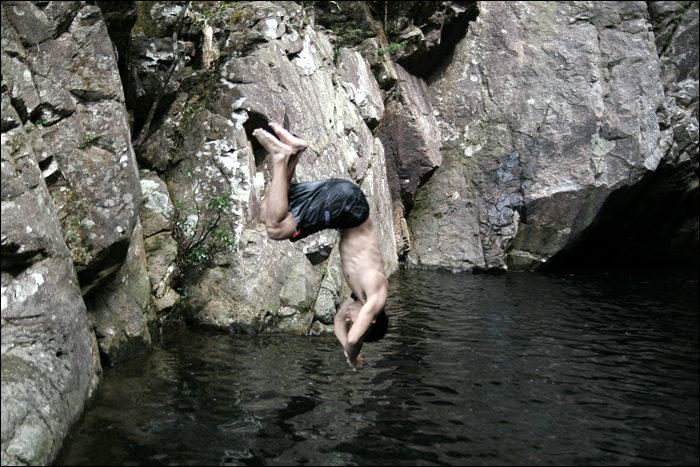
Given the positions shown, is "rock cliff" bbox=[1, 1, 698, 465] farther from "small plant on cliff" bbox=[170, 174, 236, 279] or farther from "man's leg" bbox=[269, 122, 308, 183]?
"man's leg" bbox=[269, 122, 308, 183]

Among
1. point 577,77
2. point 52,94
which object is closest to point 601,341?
point 52,94

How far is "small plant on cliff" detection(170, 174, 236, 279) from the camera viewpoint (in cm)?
967

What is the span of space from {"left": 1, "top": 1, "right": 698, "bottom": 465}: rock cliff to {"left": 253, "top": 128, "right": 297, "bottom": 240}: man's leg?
216cm

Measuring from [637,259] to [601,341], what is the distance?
40.7 feet

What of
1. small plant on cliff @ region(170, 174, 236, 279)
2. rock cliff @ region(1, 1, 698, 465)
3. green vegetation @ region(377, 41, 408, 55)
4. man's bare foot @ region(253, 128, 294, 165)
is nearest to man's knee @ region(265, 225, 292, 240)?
man's bare foot @ region(253, 128, 294, 165)

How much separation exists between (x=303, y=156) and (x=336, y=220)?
5.39 metres

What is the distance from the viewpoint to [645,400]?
7.21m

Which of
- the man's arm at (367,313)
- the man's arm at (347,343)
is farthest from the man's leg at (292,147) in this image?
the man's arm at (347,343)

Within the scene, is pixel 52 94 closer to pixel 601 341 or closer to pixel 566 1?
pixel 601 341

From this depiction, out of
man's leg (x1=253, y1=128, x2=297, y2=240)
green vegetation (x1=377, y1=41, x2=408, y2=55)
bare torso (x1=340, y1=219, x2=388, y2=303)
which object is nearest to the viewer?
man's leg (x1=253, y1=128, x2=297, y2=240)

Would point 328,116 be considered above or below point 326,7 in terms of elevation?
below

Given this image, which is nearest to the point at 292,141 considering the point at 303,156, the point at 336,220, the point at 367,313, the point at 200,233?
the point at 336,220

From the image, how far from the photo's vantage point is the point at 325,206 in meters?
5.86

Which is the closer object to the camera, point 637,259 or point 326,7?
point 326,7
